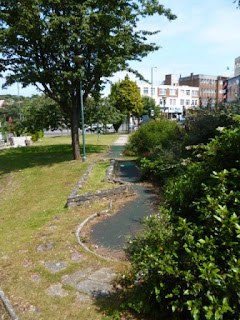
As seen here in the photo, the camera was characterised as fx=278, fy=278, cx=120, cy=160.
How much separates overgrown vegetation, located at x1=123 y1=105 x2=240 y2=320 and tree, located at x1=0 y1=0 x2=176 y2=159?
396 inches

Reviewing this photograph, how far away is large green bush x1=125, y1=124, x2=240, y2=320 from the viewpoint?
7.13 ft

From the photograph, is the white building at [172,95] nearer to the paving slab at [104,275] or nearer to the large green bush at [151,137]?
the large green bush at [151,137]

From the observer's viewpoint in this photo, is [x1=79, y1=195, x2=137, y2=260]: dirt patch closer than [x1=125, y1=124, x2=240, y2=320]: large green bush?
No

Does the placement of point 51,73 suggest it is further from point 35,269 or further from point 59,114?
point 35,269

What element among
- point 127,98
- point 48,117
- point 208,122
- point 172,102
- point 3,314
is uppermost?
point 172,102

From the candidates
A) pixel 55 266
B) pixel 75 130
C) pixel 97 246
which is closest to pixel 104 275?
pixel 55 266

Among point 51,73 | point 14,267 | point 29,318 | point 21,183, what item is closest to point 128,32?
point 51,73

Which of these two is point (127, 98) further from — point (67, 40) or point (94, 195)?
point (94, 195)

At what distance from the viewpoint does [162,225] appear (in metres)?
3.41

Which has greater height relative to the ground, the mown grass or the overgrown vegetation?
the overgrown vegetation

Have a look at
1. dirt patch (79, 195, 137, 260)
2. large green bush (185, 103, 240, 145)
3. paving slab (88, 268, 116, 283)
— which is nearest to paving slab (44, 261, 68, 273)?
paving slab (88, 268, 116, 283)

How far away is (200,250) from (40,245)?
3771 mm

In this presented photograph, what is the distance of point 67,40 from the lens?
11852 mm

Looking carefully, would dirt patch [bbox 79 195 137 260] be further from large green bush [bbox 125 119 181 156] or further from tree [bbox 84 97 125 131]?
tree [bbox 84 97 125 131]
